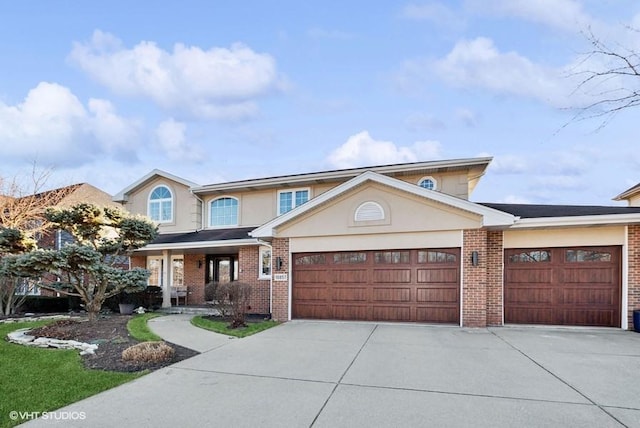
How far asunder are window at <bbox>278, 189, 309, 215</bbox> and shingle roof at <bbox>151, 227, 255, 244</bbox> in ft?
5.42

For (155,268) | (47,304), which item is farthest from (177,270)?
(47,304)

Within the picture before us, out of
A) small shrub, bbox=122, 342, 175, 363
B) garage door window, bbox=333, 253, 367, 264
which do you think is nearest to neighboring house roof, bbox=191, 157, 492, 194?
garage door window, bbox=333, 253, 367, 264

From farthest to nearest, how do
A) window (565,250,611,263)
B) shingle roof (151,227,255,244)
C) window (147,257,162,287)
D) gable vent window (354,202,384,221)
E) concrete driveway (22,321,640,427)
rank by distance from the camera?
window (147,257,162,287) → shingle roof (151,227,255,244) → gable vent window (354,202,384,221) → window (565,250,611,263) → concrete driveway (22,321,640,427)

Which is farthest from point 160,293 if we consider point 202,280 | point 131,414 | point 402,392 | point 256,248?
point 402,392

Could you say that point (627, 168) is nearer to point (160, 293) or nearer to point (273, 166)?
point (160, 293)

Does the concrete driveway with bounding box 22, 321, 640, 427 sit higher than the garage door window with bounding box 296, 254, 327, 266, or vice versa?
the garage door window with bounding box 296, 254, 327, 266

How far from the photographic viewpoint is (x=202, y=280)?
15602 millimetres

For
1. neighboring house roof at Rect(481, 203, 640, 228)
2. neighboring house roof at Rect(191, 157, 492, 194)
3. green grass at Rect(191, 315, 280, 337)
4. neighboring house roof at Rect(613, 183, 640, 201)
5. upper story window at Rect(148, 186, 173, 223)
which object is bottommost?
green grass at Rect(191, 315, 280, 337)

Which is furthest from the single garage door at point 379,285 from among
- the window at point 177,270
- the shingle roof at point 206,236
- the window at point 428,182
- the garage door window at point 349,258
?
the window at point 177,270

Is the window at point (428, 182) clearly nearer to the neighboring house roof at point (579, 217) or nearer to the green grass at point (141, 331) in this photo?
the neighboring house roof at point (579, 217)

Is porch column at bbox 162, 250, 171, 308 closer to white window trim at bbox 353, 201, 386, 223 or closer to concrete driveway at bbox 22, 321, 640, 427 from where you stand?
concrete driveway at bbox 22, 321, 640, 427

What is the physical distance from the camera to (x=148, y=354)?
6.41m

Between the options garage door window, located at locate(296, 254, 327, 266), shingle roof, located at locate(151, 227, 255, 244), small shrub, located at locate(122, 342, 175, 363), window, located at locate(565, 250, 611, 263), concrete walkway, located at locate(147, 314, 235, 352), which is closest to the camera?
small shrub, located at locate(122, 342, 175, 363)

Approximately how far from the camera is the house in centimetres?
951
